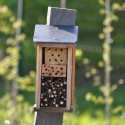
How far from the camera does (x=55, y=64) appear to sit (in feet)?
8.82

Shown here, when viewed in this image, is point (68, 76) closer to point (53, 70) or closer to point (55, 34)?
point (53, 70)

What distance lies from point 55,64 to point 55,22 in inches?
8.2

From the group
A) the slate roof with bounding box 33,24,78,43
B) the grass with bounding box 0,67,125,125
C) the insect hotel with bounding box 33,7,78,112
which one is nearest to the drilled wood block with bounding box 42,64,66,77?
the insect hotel with bounding box 33,7,78,112

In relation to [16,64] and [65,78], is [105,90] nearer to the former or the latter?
[16,64]

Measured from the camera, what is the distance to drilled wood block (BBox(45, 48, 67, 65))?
8.84 feet

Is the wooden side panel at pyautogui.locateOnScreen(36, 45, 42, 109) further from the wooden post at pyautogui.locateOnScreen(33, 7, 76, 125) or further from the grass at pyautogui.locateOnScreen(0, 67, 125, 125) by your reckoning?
the grass at pyautogui.locateOnScreen(0, 67, 125, 125)

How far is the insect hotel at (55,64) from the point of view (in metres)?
2.65

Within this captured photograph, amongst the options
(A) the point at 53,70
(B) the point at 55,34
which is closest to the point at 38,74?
(A) the point at 53,70

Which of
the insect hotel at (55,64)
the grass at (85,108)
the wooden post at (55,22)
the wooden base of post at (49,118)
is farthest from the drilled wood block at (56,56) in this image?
the grass at (85,108)

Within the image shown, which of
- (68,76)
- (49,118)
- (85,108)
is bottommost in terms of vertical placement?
(85,108)

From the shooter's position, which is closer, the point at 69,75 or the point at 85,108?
the point at 69,75

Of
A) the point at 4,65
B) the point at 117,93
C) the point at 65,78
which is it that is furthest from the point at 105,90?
the point at 117,93

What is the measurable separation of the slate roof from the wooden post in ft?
0.09

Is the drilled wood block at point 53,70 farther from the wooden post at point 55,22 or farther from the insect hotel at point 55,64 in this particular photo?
the wooden post at point 55,22
